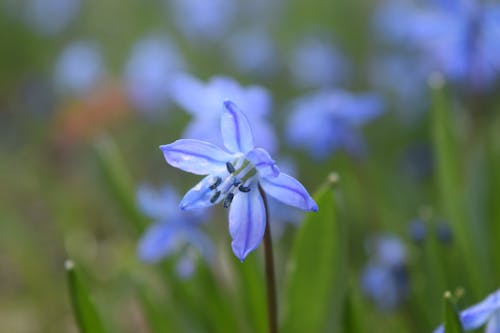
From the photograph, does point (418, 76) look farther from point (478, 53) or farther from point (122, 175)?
point (122, 175)

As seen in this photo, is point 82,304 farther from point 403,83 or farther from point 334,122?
point 403,83

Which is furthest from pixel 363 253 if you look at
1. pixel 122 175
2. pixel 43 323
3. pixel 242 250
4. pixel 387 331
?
pixel 242 250

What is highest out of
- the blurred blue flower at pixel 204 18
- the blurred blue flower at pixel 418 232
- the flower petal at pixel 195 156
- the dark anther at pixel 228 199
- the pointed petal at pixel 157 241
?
the blurred blue flower at pixel 204 18

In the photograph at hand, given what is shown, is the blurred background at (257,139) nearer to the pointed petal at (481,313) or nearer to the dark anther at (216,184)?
the pointed petal at (481,313)

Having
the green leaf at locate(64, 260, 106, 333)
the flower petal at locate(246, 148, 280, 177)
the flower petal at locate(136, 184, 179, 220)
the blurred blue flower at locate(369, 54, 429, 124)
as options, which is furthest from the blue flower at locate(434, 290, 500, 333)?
the blurred blue flower at locate(369, 54, 429, 124)

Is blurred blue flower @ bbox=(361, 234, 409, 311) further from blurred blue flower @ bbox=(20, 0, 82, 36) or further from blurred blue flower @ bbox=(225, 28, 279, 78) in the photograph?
blurred blue flower @ bbox=(20, 0, 82, 36)

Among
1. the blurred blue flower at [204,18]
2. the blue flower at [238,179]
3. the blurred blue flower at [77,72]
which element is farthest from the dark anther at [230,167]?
the blurred blue flower at [204,18]

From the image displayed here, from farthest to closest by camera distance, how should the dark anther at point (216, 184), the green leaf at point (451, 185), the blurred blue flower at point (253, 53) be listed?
the blurred blue flower at point (253, 53), the green leaf at point (451, 185), the dark anther at point (216, 184)
